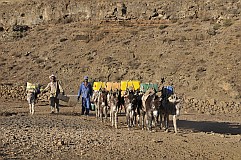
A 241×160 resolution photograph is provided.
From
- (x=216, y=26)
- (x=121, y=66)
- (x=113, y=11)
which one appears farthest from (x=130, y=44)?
(x=113, y=11)

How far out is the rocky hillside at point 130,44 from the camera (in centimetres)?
4034

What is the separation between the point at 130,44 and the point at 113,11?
1004 centimetres

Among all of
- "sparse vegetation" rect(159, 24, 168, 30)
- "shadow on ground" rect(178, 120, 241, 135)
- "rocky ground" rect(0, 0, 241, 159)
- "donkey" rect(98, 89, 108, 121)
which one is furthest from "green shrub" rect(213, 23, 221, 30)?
"donkey" rect(98, 89, 108, 121)

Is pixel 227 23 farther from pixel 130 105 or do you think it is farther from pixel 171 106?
pixel 130 105

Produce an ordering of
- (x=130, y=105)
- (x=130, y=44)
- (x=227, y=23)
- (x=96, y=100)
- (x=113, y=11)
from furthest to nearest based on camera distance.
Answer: (x=113, y=11) → (x=130, y=44) → (x=227, y=23) → (x=96, y=100) → (x=130, y=105)

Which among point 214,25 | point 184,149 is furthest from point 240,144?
point 214,25

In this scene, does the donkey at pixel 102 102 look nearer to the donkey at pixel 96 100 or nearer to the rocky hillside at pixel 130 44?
the donkey at pixel 96 100

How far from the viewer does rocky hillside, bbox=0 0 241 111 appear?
40.3 metres

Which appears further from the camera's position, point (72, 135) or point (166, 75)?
point (166, 75)

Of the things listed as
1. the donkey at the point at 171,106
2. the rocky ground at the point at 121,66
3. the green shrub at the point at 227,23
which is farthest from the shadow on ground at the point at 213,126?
the green shrub at the point at 227,23

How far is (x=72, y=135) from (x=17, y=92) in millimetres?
24964

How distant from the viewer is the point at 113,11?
5856 cm

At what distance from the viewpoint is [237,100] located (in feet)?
113

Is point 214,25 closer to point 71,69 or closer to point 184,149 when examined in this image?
point 71,69
